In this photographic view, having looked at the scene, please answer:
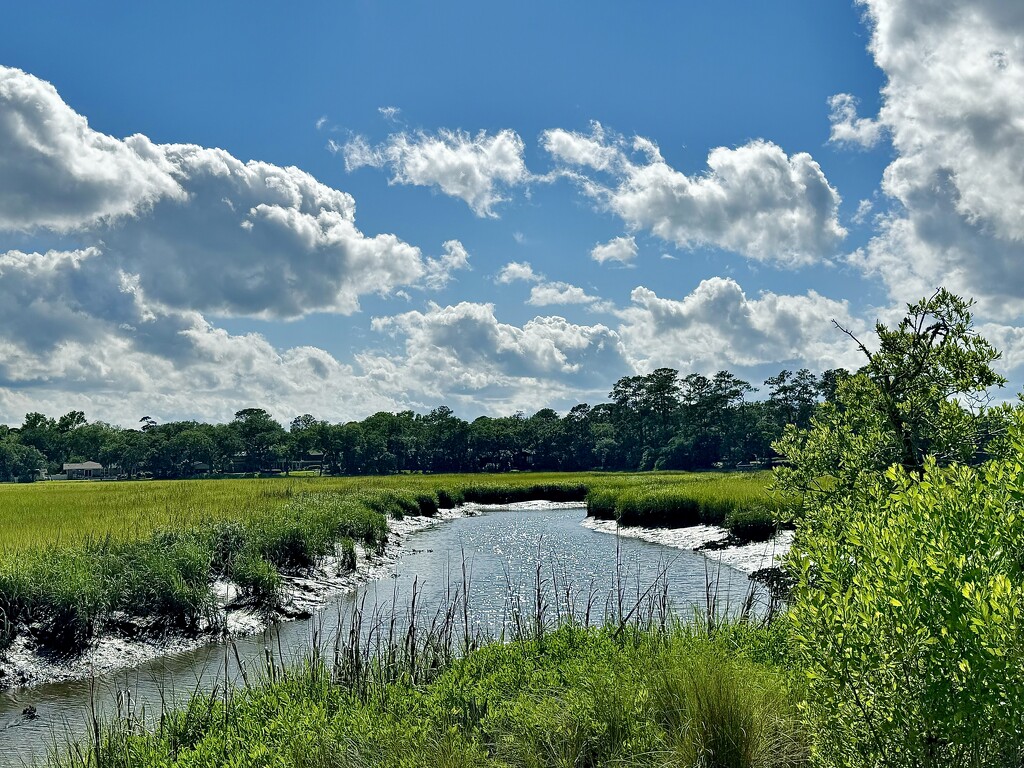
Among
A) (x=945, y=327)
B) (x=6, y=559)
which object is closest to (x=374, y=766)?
(x=945, y=327)

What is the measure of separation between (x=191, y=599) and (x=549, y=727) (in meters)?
12.8

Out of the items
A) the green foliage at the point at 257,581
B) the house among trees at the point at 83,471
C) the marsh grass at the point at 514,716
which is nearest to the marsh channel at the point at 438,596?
the marsh grass at the point at 514,716

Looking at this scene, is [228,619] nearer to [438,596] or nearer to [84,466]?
[438,596]

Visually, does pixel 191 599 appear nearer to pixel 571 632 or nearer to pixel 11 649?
pixel 11 649

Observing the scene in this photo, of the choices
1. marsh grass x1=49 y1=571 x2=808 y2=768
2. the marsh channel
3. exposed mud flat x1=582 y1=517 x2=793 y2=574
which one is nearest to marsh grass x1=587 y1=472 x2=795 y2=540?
exposed mud flat x1=582 y1=517 x2=793 y2=574

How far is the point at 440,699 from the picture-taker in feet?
26.4

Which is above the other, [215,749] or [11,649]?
[215,749]

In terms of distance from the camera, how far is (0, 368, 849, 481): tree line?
400 ft

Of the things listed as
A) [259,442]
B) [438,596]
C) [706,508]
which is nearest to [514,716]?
[438,596]

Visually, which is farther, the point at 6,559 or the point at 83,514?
the point at 83,514

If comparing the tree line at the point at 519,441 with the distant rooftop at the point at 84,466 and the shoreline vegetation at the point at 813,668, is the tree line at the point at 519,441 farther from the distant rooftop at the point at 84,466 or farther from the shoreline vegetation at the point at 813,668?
the shoreline vegetation at the point at 813,668

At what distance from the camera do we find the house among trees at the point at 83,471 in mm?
159875

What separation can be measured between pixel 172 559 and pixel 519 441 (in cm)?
11364

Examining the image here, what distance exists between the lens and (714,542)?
3028cm
